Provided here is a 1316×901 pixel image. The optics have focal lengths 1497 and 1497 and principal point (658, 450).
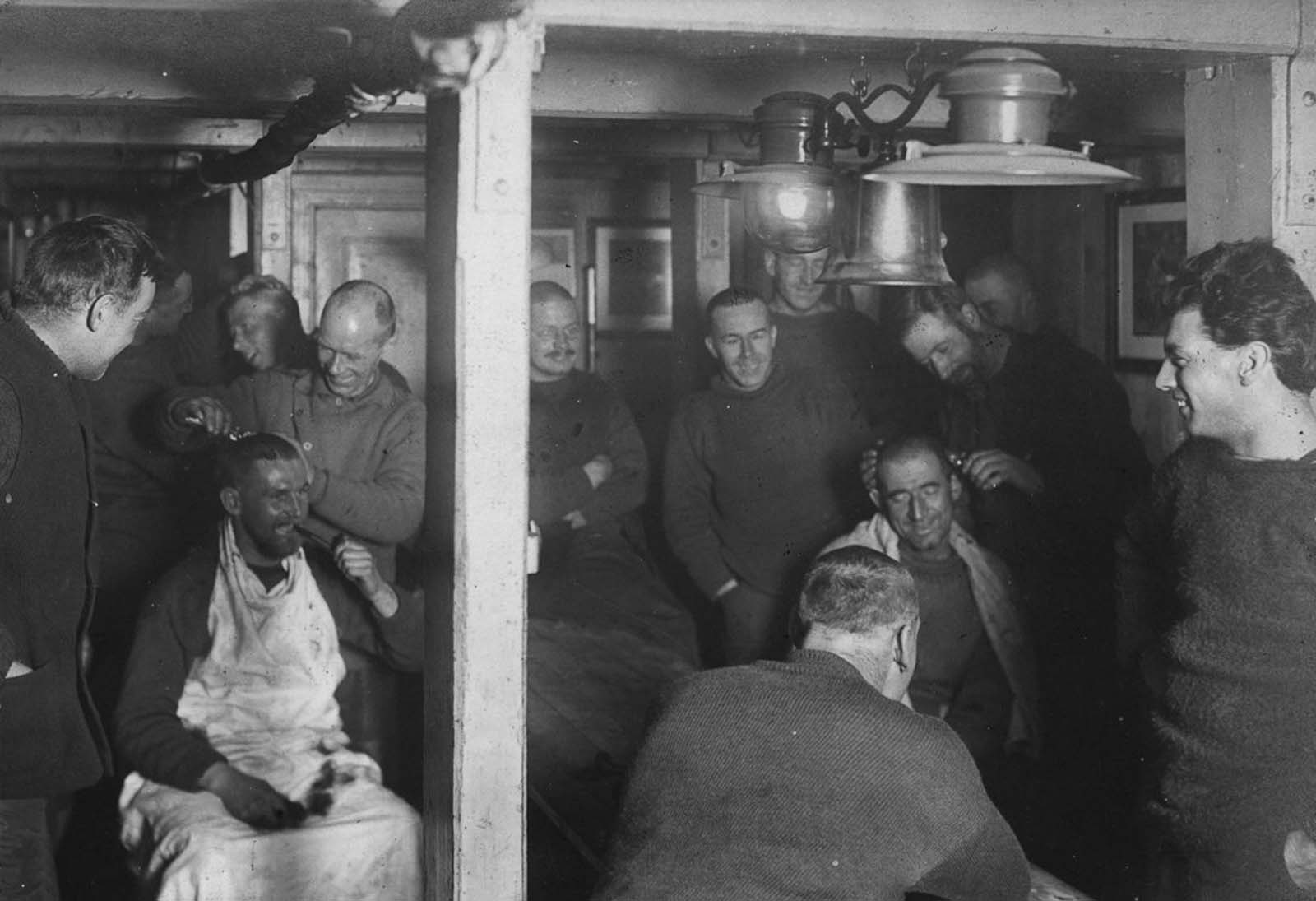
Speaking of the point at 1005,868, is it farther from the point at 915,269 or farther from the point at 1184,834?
the point at 915,269

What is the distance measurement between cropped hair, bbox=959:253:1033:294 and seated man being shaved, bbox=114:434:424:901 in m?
2.48

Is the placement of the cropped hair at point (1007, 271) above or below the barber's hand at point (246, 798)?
above

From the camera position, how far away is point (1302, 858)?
296 cm

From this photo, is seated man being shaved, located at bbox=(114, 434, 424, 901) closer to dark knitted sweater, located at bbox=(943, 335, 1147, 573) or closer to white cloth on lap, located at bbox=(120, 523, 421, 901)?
white cloth on lap, located at bbox=(120, 523, 421, 901)

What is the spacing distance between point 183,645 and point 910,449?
2.26m

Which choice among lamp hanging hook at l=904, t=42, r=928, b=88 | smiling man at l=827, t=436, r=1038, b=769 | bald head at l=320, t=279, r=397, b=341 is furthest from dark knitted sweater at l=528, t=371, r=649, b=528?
lamp hanging hook at l=904, t=42, r=928, b=88

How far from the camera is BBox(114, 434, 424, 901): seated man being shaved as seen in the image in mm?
3725

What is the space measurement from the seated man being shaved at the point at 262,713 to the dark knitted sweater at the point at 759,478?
4.09 ft

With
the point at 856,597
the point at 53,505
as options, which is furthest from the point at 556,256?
the point at 856,597

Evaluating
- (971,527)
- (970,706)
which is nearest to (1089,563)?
(971,527)

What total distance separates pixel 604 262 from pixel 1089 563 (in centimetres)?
333

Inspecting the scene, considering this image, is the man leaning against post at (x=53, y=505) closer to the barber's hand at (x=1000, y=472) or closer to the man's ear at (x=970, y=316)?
the barber's hand at (x=1000, y=472)

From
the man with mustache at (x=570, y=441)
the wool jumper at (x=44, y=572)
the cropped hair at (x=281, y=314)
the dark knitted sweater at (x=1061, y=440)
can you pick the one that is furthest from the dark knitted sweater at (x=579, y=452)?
the wool jumper at (x=44, y=572)

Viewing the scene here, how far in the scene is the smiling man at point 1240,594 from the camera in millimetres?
2887
